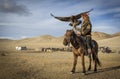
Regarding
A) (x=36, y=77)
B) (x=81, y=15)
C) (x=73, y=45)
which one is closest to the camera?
(x=36, y=77)

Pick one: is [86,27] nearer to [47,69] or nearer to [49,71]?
[49,71]

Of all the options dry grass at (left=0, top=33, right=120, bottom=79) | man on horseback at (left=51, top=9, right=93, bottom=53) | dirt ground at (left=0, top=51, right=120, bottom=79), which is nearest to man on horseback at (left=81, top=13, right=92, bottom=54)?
man on horseback at (left=51, top=9, right=93, bottom=53)

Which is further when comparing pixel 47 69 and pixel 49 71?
pixel 47 69

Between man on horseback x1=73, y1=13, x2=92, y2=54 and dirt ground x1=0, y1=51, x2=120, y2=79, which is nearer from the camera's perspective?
dirt ground x1=0, y1=51, x2=120, y2=79

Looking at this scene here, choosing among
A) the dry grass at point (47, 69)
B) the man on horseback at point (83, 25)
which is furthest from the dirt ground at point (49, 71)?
the man on horseback at point (83, 25)

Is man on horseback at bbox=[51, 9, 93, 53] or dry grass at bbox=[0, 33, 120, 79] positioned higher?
man on horseback at bbox=[51, 9, 93, 53]

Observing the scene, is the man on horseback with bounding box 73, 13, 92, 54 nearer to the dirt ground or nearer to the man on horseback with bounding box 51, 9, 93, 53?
the man on horseback with bounding box 51, 9, 93, 53

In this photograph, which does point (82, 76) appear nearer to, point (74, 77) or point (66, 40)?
point (74, 77)

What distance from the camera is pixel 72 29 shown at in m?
14.5

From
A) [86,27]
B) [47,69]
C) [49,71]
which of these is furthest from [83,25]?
[47,69]

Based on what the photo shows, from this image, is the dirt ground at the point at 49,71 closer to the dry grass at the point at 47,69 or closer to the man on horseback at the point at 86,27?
the dry grass at the point at 47,69

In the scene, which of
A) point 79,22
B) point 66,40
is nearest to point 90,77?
point 66,40

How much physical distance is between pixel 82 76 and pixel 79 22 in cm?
333

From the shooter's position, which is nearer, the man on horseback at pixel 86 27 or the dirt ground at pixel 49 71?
the dirt ground at pixel 49 71
